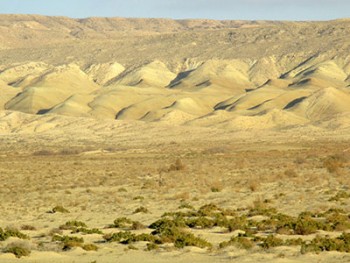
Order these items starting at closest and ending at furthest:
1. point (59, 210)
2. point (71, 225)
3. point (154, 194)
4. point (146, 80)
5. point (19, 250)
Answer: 1. point (19, 250)
2. point (71, 225)
3. point (59, 210)
4. point (154, 194)
5. point (146, 80)

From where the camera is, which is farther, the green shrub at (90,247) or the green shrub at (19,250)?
the green shrub at (90,247)

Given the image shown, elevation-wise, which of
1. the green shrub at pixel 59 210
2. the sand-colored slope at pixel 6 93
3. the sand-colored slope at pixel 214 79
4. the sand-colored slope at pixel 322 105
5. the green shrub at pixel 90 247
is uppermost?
the sand-colored slope at pixel 214 79

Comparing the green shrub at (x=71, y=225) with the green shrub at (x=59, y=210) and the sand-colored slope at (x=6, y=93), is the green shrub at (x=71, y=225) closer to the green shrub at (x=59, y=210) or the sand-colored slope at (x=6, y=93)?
the green shrub at (x=59, y=210)

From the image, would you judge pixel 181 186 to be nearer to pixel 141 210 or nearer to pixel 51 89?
pixel 141 210

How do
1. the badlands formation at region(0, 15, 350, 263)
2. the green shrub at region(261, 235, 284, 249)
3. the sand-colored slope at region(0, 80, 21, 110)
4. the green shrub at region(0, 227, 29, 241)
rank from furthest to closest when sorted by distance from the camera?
the sand-colored slope at region(0, 80, 21, 110) < the green shrub at region(0, 227, 29, 241) < the badlands formation at region(0, 15, 350, 263) < the green shrub at region(261, 235, 284, 249)

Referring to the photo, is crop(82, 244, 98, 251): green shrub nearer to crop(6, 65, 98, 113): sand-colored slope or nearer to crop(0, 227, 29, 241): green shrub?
crop(0, 227, 29, 241): green shrub

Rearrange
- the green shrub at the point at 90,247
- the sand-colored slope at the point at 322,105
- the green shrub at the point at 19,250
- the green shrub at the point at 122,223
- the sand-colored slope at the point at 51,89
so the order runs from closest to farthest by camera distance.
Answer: the green shrub at the point at 19,250
the green shrub at the point at 90,247
the green shrub at the point at 122,223
the sand-colored slope at the point at 322,105
the sand-colored slope at the point at 51,89

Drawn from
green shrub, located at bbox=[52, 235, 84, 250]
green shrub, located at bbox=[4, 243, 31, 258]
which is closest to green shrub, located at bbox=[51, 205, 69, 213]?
green shrub, located at bbox=[52, 235, 84, 250]

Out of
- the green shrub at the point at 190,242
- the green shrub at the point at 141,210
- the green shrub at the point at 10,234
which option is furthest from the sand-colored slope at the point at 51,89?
the green shrub at the point at 190,242

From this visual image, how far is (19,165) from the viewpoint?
63781mm

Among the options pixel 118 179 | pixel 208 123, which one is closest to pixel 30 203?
pixel 118 179

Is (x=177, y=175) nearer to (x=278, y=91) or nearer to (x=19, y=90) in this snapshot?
(x=278, y=91)

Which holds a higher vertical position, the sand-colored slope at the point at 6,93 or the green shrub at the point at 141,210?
the sand-colored slope at the point at 6,93

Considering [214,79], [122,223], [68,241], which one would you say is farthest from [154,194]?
[214,79]
